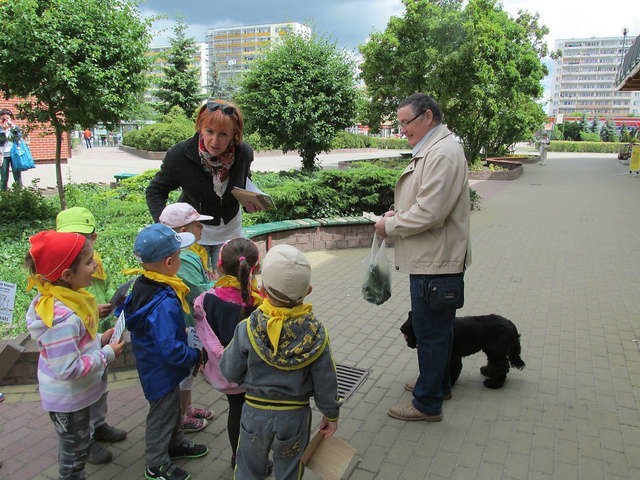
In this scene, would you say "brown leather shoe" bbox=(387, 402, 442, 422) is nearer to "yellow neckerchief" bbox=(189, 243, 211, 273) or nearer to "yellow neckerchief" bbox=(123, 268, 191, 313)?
"yellow neckerchief" bbox=(189, 243, 211, 273)

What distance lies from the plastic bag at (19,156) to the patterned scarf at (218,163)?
864 cm

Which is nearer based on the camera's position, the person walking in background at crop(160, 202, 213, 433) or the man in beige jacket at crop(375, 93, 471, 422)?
the man in beige jacket at crop(375, 93, 471, 422)

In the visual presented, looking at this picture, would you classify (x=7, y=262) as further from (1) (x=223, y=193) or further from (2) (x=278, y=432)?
(2) (x=278, y=432)

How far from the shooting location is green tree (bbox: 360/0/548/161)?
1549 centimetres

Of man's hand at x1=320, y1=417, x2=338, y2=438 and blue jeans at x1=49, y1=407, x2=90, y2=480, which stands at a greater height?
man's hand at x1=320, y1=417, x2=338, y2=438

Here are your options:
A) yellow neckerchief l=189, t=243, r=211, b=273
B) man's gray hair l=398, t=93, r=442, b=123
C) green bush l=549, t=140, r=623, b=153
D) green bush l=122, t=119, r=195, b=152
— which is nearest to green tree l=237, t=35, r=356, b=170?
yellow neckerchief l=189, t=243, r=211, b=273

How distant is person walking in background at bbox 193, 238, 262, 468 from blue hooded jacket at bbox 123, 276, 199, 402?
13 centimetres

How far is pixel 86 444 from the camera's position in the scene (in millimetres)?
2525

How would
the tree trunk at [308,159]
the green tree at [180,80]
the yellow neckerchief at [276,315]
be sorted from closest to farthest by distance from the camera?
the yellow neckerchief at [276,315] → the tree trunk at [308,159] → the green tree at [180,80]

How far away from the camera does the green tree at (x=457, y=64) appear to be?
1549cm

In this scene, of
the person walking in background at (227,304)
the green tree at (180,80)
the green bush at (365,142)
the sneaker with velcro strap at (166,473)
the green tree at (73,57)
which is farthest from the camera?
the green bush at (365,142)

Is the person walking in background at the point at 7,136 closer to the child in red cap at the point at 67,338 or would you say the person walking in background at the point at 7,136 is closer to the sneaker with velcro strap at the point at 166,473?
the child in red cap at the point at 67,338

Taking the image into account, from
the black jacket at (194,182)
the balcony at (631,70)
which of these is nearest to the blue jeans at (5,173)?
the black jacket at (194,182)

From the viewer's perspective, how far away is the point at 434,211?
2.77 meters
